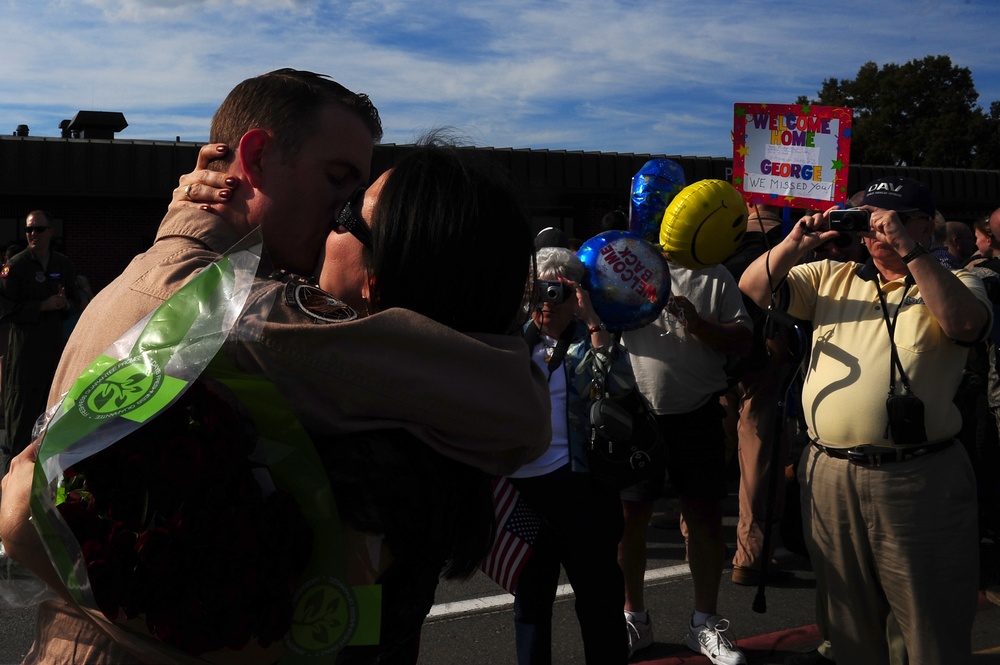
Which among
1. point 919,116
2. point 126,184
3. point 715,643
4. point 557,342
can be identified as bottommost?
point 715,643

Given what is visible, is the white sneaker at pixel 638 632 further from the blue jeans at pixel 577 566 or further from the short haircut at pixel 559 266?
the short haircut at pixel 559 266

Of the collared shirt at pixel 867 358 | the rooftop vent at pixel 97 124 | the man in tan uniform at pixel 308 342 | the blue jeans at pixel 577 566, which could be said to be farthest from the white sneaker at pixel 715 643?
the rooftop vent at pixel 97 124

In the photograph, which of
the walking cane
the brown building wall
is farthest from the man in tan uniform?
the brown building wall

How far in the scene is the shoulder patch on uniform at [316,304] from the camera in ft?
4.08

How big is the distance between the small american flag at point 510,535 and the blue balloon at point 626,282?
0.83 meters

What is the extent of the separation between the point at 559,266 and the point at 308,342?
2.52m

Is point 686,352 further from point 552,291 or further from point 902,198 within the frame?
point 902,198

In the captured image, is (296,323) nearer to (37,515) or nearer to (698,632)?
(37,515)

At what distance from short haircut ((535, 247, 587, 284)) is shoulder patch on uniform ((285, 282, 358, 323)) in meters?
2.36

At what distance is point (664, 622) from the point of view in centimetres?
448

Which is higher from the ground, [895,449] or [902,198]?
[902,198]

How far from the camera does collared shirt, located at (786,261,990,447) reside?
3.22m

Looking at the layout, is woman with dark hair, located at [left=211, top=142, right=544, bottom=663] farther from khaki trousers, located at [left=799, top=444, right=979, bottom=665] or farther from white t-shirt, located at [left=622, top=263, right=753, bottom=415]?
white t-shirt, located at [left=622, top=263, right=753, bottom=415]

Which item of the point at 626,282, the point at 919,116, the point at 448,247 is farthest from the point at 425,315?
the point at 919,116
